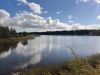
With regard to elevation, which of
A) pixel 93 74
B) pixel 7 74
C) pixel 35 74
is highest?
pixel 93 74

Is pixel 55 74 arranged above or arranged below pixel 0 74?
above

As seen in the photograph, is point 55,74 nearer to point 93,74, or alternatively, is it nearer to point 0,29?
point 93,74

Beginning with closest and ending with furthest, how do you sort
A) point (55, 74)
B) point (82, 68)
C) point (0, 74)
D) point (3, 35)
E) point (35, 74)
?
point (82, 68), point (55, 74), point (35, 74), point (0, 74), point (3, 35)

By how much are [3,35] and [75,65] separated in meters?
105

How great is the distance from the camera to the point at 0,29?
110 metres

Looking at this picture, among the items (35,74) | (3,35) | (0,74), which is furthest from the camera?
(3,35)

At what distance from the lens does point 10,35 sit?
11594 cm

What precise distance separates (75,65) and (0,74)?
16.7 meters

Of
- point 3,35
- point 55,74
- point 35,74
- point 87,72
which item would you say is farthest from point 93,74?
point 3,35

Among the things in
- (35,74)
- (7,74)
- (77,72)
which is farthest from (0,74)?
(77,72)

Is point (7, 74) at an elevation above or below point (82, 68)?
below

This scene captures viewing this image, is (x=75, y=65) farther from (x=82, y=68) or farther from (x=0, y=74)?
(x=0, y=74)

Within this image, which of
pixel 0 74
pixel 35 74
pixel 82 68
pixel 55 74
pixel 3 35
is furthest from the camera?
pixel 3 35

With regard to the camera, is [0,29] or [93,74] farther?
[0,29]
